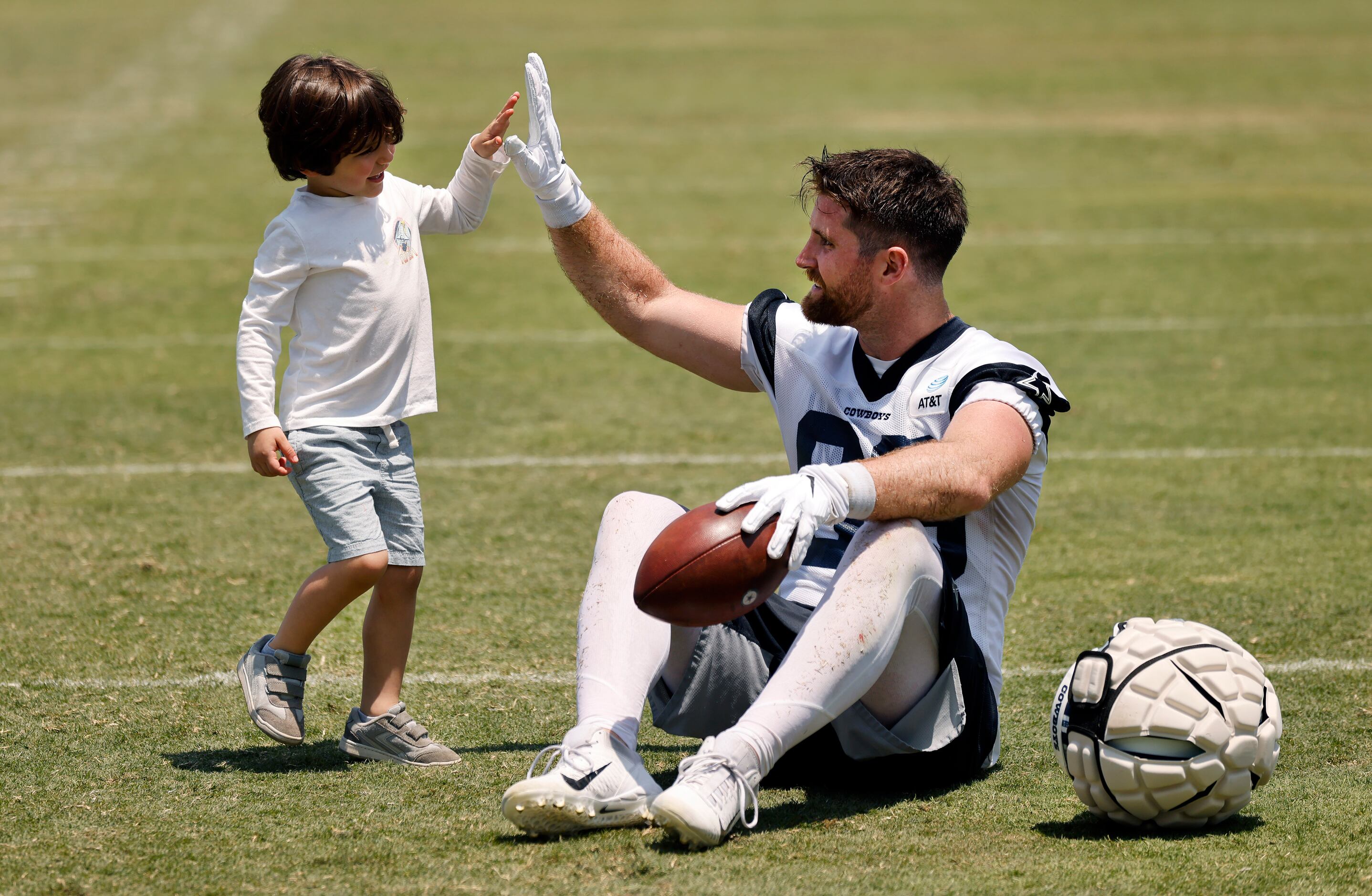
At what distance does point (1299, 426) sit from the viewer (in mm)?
6973

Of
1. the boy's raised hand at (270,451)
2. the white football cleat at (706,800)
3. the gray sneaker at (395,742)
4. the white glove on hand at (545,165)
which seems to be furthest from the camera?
the white glove on hand at (545,165)

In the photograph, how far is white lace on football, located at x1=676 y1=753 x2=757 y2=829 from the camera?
2.87m

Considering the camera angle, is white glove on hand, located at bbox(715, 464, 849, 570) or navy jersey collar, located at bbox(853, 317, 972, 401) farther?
navy jersey collar, located at bbox(853, 317, 972, 401)

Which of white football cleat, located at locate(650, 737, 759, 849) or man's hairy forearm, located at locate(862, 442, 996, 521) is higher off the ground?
man's hairy forearm, located at locate(862, 442, 996, 521)

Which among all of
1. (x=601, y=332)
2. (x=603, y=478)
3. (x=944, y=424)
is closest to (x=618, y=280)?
(x=944, y=424)

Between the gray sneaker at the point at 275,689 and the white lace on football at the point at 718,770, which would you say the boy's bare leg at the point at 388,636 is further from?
the white lace on football at the point at 718,770

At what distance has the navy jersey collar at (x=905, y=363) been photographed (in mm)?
3412

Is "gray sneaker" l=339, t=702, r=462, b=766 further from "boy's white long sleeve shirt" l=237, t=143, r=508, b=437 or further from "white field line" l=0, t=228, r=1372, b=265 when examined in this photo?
"white field line" l=0, t=228, r=1372, b=265

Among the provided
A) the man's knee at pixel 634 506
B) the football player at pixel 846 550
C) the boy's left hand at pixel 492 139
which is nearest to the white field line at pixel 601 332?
the boy's left hand at pixel 492 139

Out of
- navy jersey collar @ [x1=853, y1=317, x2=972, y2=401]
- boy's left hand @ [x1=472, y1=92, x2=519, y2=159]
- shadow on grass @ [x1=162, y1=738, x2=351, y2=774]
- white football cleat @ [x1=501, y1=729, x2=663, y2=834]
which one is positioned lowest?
shadow on grass @ [x1=162, y1=738, x2=351, y2=774]

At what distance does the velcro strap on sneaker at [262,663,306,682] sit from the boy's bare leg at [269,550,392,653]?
4cm

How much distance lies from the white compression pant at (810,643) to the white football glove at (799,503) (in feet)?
0.38

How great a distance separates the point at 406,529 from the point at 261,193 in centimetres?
1110

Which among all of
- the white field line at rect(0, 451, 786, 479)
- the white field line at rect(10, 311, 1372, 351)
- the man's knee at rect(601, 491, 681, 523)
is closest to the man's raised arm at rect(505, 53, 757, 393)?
the man's knee at rect(601, 491, 681, 523)
